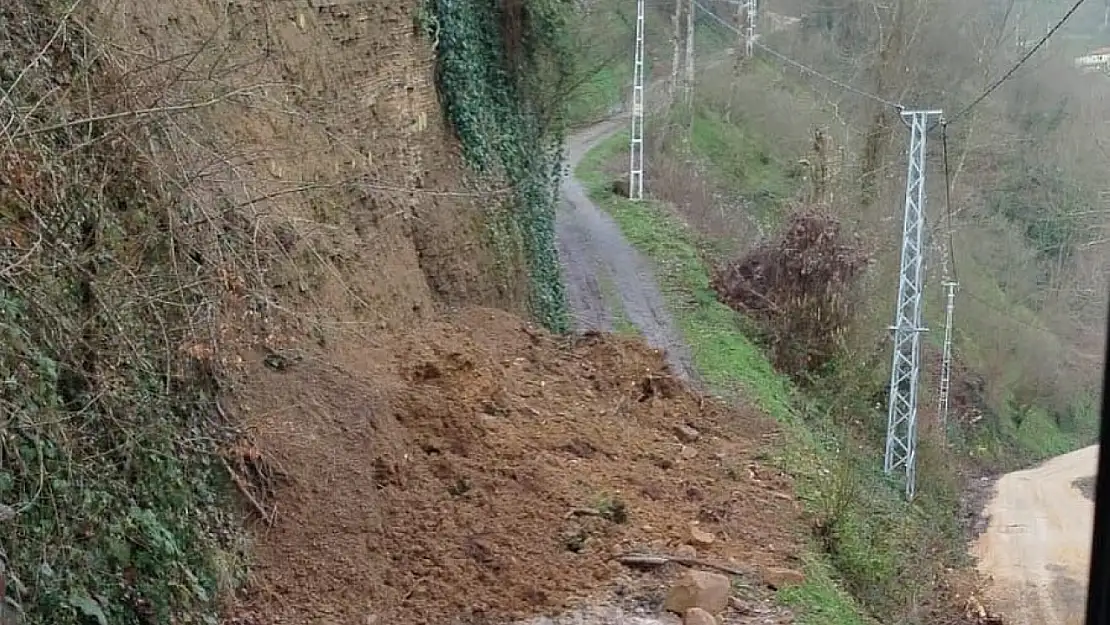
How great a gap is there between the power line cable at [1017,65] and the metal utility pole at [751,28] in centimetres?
655

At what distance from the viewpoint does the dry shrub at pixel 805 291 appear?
9391mm

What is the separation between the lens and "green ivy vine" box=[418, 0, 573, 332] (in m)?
7.01

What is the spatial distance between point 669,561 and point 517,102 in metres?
4.67

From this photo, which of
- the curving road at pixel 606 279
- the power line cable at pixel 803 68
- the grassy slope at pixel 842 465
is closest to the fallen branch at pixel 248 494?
the grassy slope at pixel 842 465

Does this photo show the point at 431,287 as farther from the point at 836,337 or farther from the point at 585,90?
the point at 585,90

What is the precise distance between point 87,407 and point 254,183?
139cm

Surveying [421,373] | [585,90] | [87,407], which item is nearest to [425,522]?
[421,373]

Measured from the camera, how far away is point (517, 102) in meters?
7.97

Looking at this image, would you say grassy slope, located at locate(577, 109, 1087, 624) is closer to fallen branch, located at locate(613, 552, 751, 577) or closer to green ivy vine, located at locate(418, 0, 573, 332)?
fallen branch, located at locate(613, 552, 751, 577)

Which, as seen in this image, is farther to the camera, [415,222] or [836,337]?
[836,337]

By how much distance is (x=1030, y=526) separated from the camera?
4586mm

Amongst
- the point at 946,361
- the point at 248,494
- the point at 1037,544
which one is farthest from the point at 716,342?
the point at 248,494

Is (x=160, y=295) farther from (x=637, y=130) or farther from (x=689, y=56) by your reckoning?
(x=689, y=56)

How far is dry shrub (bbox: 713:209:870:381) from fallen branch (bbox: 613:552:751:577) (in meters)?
5.27
